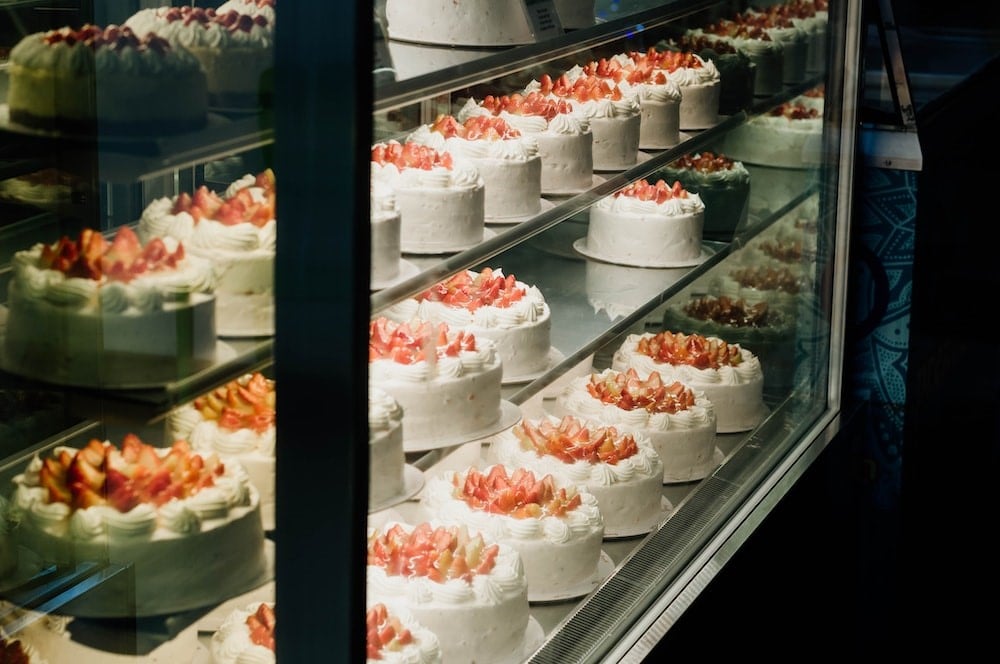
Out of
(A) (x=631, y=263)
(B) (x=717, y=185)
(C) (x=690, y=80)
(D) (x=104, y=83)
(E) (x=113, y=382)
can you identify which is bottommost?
(A) (x=631, y=263)

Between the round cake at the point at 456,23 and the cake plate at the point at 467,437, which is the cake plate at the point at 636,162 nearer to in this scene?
the round cake at the point at 456,23

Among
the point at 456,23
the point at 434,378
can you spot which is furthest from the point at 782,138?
the point at 434,378

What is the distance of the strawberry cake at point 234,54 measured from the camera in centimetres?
150

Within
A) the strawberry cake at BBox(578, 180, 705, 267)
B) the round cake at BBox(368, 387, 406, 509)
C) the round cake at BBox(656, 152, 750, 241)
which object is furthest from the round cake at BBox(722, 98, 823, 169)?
the round cake at BBox(368, 387, 406, 509)

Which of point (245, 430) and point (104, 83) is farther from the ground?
point (104, 83)

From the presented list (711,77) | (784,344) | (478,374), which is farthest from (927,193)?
(478,374)

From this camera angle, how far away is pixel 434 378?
7.84 ft

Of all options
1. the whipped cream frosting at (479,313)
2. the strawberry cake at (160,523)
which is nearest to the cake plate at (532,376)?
the whipped cream frosting at (479,313)

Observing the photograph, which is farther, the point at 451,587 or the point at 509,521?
the point at 509,521

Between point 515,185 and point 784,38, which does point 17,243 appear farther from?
point 784,38

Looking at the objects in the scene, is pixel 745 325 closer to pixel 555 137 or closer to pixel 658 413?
pixel 658 413

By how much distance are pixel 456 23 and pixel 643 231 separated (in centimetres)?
103

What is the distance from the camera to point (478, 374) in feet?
8.16

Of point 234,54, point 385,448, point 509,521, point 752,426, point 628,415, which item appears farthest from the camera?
point 752,426
